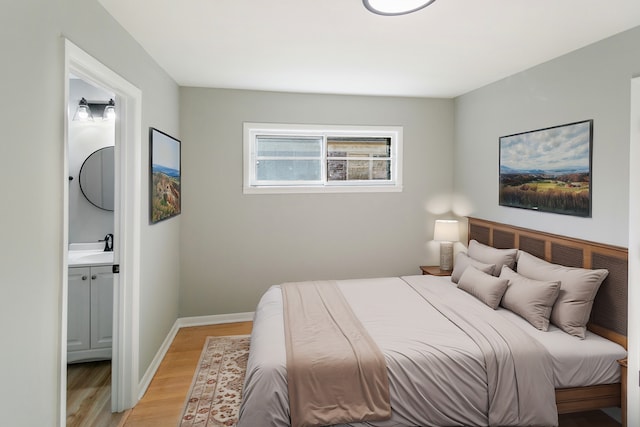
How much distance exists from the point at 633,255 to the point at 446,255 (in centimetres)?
202

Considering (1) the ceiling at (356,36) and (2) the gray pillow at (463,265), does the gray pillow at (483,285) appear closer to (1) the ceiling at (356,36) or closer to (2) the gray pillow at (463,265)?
(2) the gray pillow at (463,265)

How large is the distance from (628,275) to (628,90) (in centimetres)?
119

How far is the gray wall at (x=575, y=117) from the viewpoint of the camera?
247cm

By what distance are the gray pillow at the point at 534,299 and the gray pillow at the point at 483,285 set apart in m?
0.08

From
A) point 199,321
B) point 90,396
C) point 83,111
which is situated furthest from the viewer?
point 199,321

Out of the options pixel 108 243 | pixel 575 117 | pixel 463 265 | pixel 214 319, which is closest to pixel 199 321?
pixel 214 319

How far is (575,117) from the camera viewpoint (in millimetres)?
2836

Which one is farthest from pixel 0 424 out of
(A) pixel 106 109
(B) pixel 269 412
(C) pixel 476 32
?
(C) pixel 476 32

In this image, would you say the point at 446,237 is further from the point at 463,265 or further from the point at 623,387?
the point at 623,387

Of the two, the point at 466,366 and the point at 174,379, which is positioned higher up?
the point at 466,366

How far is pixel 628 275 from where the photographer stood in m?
2.38

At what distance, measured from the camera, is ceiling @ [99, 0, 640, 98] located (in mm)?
2168

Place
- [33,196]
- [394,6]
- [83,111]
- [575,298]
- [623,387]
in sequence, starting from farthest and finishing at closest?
[83,111]
[575,298]
[623,387]
[394,6]
[33,196]

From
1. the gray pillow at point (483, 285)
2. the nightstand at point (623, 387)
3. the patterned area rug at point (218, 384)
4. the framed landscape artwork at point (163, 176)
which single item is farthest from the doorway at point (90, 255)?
the nightstand at point (623, 387)
